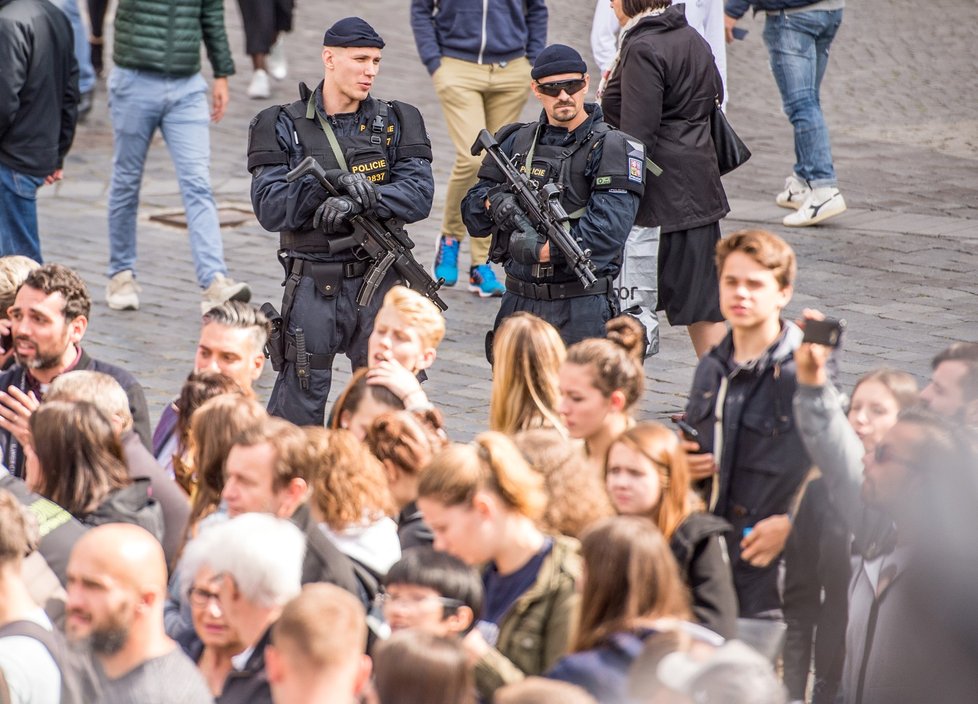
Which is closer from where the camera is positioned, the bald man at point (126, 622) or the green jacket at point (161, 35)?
the bald man at point (126, 622)

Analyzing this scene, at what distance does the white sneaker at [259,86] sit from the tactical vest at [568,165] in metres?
8.23

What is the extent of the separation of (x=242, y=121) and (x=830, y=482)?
409 inches

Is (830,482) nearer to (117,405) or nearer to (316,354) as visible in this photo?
(117,405)

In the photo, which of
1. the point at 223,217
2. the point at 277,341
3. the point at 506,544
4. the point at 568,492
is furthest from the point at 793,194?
the point at 506,544

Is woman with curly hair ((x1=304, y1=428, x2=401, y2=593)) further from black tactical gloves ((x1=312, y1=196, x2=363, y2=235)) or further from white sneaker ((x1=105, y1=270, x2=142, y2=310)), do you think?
white sneaker ((x1=105, y1=270, x2=142, y2=310))

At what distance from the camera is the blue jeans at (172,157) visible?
9.42 meters

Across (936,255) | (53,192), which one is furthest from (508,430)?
(53,192)

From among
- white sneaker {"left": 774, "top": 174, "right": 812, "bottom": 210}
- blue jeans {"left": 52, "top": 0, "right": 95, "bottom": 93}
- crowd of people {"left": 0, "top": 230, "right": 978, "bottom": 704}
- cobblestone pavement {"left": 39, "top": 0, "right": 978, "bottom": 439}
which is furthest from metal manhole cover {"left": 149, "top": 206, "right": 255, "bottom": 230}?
crowd of people {"left": 0, "top": 230, "right": 978, "bottom": 704}

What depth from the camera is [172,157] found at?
9.47 metres

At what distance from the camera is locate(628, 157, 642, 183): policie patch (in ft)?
22.1

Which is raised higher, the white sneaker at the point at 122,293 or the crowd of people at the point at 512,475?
the crowd of people at the point at 512,475

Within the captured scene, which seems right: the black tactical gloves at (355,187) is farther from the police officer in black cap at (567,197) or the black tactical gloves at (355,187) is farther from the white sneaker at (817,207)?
the white sneaker at (817,207)

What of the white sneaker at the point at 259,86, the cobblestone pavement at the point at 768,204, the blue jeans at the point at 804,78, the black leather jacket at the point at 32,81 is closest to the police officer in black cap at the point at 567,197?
the cobblestone pavement at the point at 768,204

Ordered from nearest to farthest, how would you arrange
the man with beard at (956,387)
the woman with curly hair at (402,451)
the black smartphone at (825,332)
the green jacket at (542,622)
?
the green jacket at (542,622) < the black smartphone at (825,332) < the man with beard at (956,387) < the woman with curly hair at (402,451)
